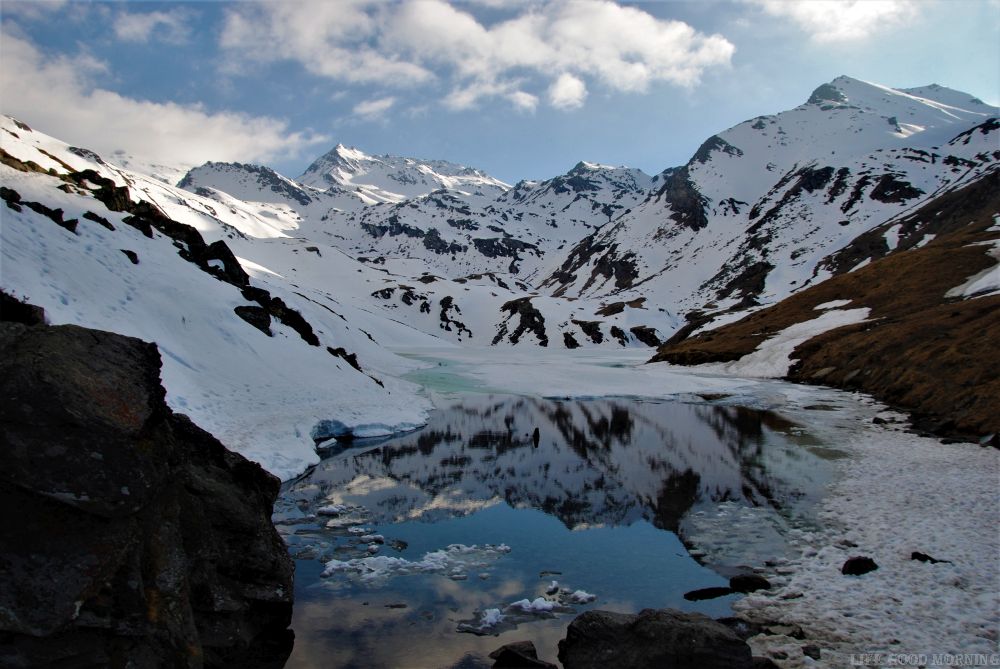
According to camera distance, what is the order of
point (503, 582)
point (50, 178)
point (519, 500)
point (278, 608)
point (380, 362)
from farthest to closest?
point (380, 362)
point (50, 178)
point (519, 500)
point (503, 582)
point (278, 608)

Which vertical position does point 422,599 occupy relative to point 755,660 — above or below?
below

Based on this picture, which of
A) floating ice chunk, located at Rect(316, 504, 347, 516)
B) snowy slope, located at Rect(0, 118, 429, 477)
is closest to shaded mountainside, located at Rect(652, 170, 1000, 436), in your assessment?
floating ice chunk, located at Rect(316, 504, 347, 516)

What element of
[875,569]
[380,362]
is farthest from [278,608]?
[380,362]

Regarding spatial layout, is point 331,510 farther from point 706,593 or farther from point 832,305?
point 832,305

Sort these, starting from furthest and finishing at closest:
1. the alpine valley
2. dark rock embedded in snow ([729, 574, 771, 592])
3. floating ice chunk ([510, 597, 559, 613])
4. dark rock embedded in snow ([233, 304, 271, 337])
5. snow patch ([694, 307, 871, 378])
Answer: snow patch ([694, 307, 871, 378])
dark rock embedded in snow ([233, 304, 271, 337])
dark rock embedded in snow ([729, 574, 771, 592])
floating ice chunk ([510, 597, 559, 613])
the alpine valley

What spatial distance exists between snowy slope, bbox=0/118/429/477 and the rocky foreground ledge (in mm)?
12037

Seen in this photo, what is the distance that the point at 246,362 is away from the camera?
97.0ft

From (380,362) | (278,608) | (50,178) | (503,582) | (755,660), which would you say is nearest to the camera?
(755,660)

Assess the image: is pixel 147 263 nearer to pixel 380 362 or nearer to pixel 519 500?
pixel 519 500

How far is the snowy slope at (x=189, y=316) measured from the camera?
23062 millimetres

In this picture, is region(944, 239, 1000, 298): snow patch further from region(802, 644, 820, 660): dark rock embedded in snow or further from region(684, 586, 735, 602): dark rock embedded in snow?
region(802, 644, 820, 660): dark rock embedded in snow

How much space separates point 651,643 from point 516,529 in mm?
8294

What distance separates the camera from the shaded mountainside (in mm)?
29859

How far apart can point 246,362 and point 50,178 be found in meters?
22.1
